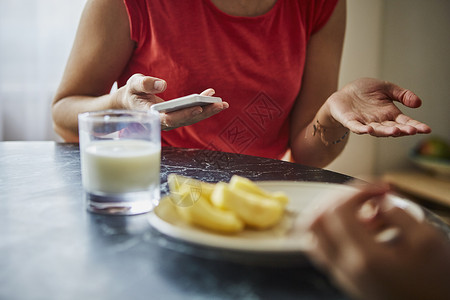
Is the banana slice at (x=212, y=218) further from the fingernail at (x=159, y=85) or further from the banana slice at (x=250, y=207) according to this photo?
the fingernail at (x=159, y=85)

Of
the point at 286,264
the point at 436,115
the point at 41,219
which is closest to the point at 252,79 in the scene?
the point at 41,219

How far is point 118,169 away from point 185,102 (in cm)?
30

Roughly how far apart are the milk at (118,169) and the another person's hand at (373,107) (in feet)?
1.35

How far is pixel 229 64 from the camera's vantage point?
130 cm

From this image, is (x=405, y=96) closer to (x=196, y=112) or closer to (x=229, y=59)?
(x=196, y=112)

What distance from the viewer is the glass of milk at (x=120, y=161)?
1.76 ft

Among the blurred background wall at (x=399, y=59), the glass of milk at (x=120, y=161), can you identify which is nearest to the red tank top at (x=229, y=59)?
the glass of milk at (x=120, y=161)

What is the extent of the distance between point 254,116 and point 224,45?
24 cm

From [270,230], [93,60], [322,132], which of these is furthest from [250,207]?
[93,60]

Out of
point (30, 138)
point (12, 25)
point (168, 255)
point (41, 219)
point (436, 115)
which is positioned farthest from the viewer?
point (436, 115)

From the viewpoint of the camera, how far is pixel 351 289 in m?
0.30

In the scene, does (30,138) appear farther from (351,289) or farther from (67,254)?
(351,289)

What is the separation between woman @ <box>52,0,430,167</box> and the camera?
1230mm

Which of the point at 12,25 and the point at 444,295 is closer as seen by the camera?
the point at 444,295
